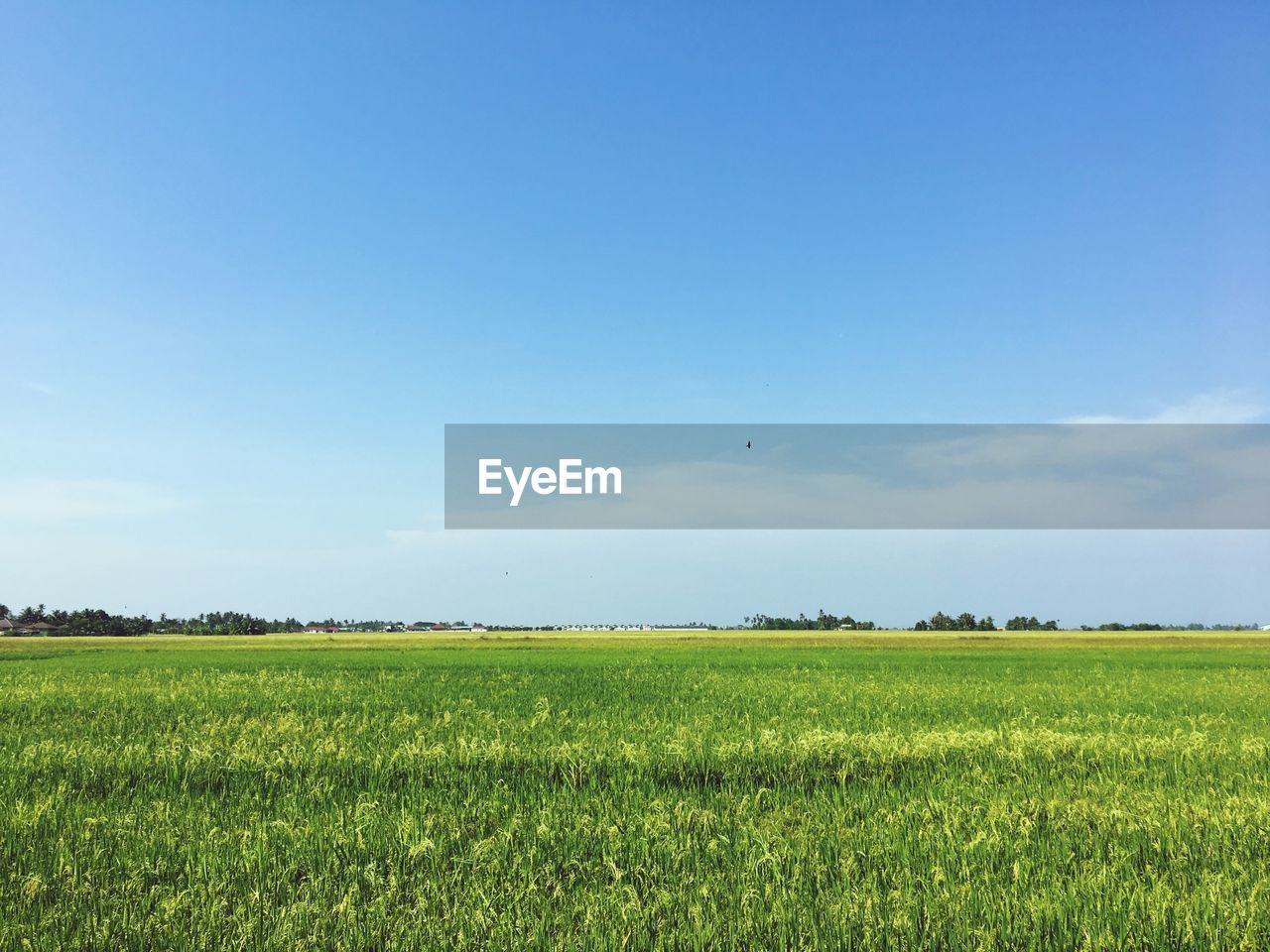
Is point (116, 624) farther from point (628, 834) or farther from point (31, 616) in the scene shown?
point (628, 834)

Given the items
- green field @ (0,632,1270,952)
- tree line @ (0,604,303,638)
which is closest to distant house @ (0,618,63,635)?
tree line @ (0,604,303,638)

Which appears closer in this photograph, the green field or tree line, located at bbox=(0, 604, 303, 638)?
the green field

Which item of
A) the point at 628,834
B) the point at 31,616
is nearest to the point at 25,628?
the point at 31,616

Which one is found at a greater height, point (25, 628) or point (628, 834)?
point (628, 834)

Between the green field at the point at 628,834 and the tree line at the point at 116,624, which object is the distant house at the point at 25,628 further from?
the green field at the point at 628,834

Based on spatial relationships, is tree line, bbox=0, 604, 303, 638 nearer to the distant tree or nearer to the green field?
the distant tree

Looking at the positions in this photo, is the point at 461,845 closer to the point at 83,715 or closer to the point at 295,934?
the point at 295,934

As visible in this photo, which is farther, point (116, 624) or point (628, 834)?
point (116, 624)

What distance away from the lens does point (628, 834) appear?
6.14m

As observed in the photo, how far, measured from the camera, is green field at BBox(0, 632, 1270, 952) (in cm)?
459

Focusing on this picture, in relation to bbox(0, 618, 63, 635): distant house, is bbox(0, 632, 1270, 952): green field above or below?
above

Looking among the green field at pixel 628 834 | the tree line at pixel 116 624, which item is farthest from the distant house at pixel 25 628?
the green field at pixel 628 834

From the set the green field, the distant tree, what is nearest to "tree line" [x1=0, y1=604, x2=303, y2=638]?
the distant tree

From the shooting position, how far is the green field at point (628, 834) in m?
4.59
